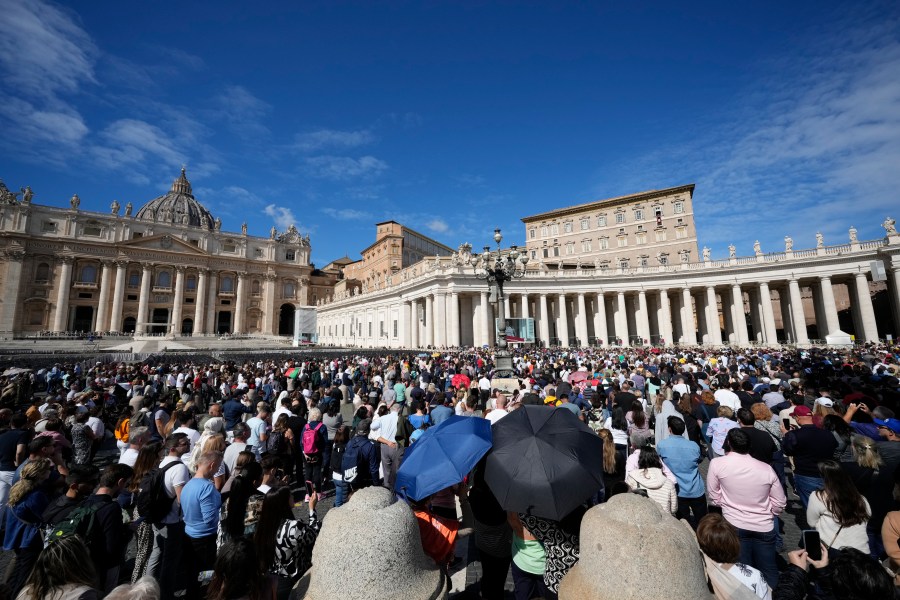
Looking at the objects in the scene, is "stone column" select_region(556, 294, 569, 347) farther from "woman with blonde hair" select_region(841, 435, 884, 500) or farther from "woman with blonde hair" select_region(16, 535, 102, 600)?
"woman with blonde hair" select_region(16, 535, 102, 600)

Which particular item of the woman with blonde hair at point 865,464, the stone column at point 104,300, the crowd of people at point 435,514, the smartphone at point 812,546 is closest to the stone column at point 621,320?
the crowd of people at point 435,514

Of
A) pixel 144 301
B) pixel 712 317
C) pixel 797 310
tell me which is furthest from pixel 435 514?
pixel 144 301

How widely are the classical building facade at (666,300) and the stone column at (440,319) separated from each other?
0.31 feet

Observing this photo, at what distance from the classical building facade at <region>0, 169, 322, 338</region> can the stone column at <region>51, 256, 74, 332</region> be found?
14 cm

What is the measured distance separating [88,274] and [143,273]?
273 inches

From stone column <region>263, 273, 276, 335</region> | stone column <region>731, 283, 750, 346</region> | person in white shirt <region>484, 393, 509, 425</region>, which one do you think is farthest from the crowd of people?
stone column <region>263, 273, 276, 335</region>

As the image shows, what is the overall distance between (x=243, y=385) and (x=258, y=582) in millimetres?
12357

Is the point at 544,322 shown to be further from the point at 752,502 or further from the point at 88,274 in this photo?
the point at 88,274

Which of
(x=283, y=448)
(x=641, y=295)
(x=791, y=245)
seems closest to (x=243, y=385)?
(x=283, y=448)

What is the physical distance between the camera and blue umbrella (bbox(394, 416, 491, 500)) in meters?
2.99

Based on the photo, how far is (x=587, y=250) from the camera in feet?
168

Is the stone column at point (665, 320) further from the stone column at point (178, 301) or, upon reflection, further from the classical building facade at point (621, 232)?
the stone column at point (178, 301)

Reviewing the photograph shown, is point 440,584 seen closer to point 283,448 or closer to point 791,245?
point 283,448

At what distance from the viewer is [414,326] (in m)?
38.9
